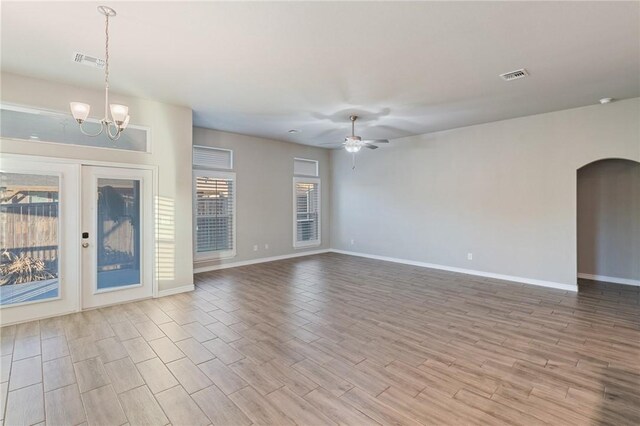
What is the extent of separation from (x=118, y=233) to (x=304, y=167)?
5.10 metres

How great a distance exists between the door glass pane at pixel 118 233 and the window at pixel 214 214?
1787mm

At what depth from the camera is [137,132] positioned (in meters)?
4.71

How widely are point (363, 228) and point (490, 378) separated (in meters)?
5.80

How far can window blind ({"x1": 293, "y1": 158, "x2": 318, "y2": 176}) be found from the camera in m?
8.41

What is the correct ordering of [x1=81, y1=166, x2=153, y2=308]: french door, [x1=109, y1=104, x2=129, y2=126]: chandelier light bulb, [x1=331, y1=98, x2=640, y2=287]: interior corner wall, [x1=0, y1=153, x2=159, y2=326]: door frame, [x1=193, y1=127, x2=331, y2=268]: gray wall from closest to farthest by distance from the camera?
[x1=109, y1=104, x2=129, y2=126]: chandelier light bulb → [x1=0, y1=153, x2=159, y2=326]: door frame → [x1=81, y1=166, x2=153, y2=308]: french door → [x1=331, y1=98, x2=640, y2=287]: interior corner wall → [x1=193, y1=127, x2=331, y2=268]: gray wall

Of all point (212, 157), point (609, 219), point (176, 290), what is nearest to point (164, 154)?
point (212, 157)

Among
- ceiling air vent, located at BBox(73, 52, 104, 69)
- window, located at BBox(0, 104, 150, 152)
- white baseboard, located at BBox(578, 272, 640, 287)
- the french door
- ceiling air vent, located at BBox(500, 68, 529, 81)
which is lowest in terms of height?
white baseboard, located at BBox(578, 272, 640, 287)

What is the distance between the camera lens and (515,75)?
3.77 m

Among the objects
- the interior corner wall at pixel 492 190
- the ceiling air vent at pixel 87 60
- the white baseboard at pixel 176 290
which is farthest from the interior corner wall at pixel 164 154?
the interior corner wall at pixel 492 190

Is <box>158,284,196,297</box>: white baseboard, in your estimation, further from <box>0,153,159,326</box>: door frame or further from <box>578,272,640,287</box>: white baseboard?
<box>578,272,640,287</box>: white baseboard

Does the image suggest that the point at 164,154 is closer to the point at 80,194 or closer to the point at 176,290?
the point at 80,194

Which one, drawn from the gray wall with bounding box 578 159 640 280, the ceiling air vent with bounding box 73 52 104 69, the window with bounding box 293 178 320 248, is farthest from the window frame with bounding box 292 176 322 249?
the gray wall with bounding box 578 159 640 280

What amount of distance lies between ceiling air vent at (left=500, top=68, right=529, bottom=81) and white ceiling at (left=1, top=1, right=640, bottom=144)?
11cm

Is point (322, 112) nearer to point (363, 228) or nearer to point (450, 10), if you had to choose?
point (450, 10)
